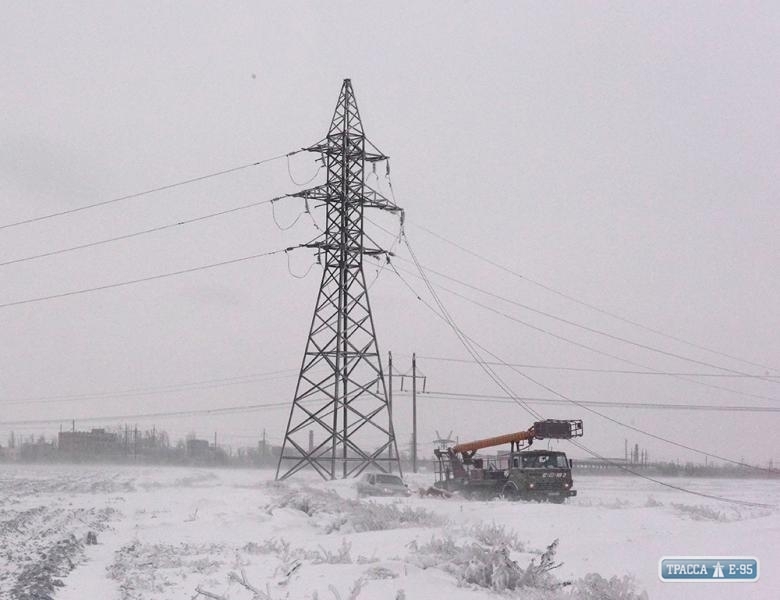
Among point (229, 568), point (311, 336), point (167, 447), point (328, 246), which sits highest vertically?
point (328, 246)

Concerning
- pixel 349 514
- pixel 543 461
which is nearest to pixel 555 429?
pixel 543 461

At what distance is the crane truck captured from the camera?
34312 millimetres

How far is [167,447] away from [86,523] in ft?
419

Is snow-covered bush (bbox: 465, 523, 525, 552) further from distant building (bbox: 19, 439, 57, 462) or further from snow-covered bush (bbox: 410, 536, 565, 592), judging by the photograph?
distant building (bbox: 19, 439, 57, 462)

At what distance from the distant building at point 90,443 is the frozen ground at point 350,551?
348 feet

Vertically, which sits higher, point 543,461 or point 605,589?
point 605,589

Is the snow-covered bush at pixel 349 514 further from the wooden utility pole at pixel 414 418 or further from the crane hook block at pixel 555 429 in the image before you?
the wooden utility pole at pixel 414 418

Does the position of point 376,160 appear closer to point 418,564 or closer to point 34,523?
point 34,523

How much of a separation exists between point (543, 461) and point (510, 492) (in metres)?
1.94

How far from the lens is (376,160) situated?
3766cm

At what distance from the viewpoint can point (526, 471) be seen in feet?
114

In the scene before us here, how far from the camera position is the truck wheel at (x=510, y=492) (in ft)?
114

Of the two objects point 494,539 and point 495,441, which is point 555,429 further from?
point 494,539

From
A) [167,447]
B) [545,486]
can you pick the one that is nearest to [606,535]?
[545,486]
